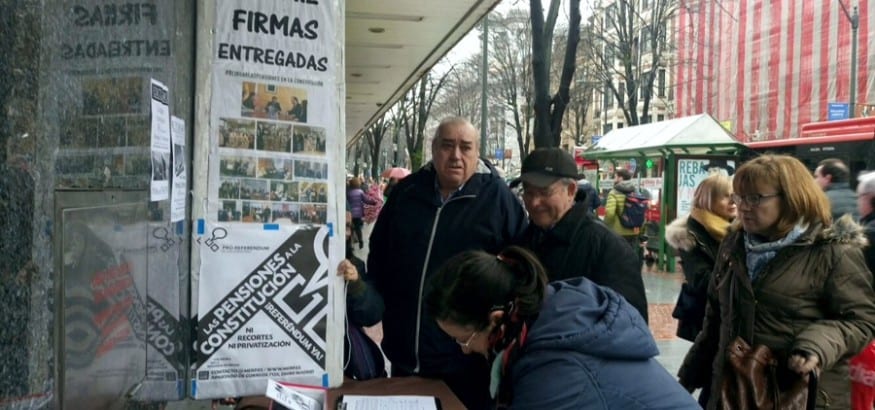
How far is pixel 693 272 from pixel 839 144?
12.2 m

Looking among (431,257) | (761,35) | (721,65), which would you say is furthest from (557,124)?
(721,65)

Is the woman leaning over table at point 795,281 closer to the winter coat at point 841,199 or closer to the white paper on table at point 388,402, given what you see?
the white paper on table at point 388,402

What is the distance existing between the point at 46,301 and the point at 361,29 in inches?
267

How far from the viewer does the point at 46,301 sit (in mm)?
1415

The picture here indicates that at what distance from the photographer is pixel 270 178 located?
2.30 meters

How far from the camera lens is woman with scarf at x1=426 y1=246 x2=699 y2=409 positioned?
1651mm

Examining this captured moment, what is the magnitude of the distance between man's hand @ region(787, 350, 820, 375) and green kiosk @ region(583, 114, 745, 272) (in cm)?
953

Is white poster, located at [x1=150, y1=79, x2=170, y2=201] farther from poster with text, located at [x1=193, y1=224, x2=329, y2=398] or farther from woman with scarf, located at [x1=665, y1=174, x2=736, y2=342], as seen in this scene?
woman with scarf, located at [x1=665, y1=174, x2=736, y2=342]

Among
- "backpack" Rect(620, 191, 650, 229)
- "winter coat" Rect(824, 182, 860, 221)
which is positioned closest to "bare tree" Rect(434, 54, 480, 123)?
"backpack" Rect(620, 191, 650, 229)

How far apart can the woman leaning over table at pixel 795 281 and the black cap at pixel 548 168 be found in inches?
30.3

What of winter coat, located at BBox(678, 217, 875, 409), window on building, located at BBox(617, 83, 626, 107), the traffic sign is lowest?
winter coat, located at BBox(678, 217, 875, 409)

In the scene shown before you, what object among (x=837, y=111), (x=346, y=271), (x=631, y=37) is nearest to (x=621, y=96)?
(x=631, y=37)

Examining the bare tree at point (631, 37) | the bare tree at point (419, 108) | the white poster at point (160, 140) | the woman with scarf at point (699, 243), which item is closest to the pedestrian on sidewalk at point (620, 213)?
the woman with scarf at point (699, 243)

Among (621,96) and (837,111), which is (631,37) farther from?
(837,111)
